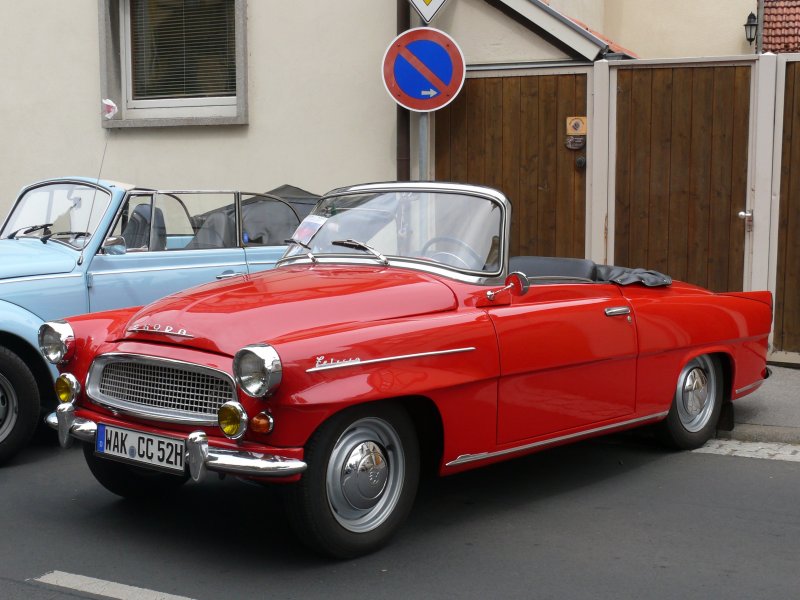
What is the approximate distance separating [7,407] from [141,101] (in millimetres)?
6065

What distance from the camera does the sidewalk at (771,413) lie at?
22.3ft

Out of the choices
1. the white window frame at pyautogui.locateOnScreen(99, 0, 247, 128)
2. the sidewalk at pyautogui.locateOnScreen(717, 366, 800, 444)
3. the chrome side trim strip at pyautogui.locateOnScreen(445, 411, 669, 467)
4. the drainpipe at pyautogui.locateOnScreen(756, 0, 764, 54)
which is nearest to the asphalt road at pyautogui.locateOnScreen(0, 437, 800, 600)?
the chrome side trim strip at pyautogui.locateOnScreen(445, 411, 669, 467)

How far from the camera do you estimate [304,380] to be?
14.0 ft

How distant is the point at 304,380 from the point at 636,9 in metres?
17.1

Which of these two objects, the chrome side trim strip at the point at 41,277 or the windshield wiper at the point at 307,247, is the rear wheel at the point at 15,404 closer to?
the chrome side trim strip at the point at 41,277

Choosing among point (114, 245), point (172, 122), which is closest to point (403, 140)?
point (172, 122)

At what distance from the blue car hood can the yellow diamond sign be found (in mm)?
3734

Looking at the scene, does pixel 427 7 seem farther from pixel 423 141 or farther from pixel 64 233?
pixel 64 233

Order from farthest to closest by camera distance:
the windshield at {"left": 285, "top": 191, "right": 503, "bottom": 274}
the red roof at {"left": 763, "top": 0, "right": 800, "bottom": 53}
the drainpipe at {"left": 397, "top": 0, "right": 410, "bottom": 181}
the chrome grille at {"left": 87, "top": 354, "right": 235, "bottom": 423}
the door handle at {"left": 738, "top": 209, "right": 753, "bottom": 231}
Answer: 1. the red roof at {"left": 763, "top": 0, "right": 800, "bottom": 53}
2. the drainpipe at {"left": 397, "top": 0, "right": 410, "bottom": 181}
3. the door handle at {"left": 738, "top": 209, "right": 753, "bottom": 231}
4. the windshield at {"left": 285, "top": 191, "right": 503, "bottom": 274}
5. the chrome grille at {"left": 87, "top": 354, "right": 235, "bottom": 423}

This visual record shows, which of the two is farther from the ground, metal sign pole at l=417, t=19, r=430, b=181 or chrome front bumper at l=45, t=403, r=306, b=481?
metal sign pole at l=417, t=19, r=430, b=181

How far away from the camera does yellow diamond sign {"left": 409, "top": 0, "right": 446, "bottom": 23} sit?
909cm

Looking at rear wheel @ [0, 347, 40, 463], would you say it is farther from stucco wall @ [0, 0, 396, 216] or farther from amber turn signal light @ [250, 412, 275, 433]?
stucco wall @ [0, 0, 396, 216]

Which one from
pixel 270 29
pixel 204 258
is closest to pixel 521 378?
pixel 204 258

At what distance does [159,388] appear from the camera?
4625 millimetres
